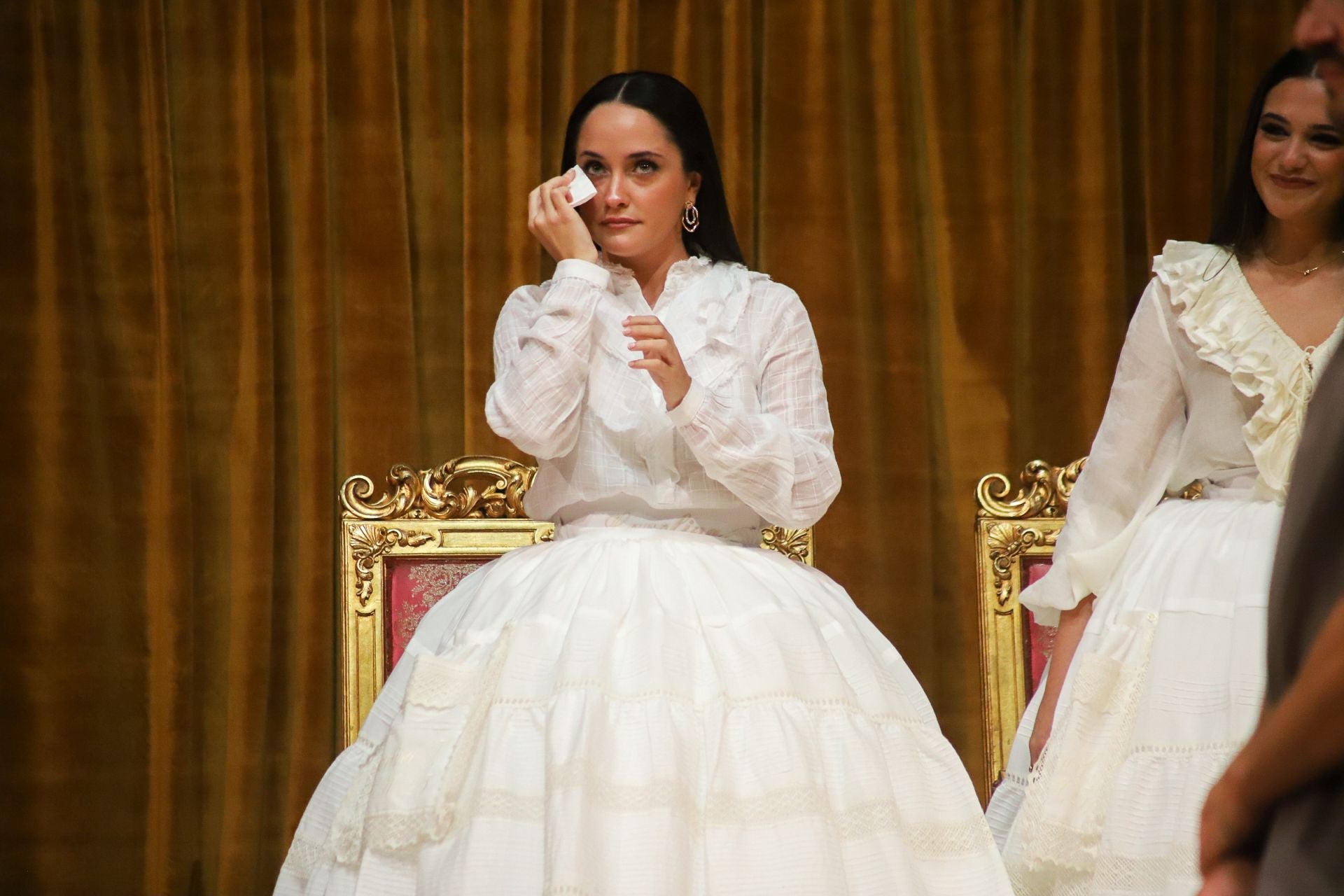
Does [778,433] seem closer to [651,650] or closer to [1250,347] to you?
[651,650]

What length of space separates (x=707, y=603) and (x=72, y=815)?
1705mm

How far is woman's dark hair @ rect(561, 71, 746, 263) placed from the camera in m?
2.28

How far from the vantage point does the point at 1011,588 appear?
9.00 feet

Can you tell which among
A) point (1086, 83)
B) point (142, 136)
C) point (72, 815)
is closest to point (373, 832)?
point (72, 815)

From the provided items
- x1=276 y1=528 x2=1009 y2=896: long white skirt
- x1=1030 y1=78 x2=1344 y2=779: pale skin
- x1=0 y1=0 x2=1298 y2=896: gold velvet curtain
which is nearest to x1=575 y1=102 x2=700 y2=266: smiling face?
x1=276 y1=528 x2=1009 y2=896: long white skirt

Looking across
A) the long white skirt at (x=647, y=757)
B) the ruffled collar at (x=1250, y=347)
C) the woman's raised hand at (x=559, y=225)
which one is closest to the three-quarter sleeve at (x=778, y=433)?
the long white skirt at (x=647, y=757)

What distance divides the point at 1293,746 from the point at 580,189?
163 cm

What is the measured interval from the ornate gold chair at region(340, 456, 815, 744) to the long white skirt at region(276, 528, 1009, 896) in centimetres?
57

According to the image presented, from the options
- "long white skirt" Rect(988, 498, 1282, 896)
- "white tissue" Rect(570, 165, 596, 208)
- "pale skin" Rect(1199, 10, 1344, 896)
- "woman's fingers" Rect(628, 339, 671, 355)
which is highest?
"white tissue" Rect(570, 165, 596, 208)

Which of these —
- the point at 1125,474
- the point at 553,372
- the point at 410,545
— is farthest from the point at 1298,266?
the point at 410,545

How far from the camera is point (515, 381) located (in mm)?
2045

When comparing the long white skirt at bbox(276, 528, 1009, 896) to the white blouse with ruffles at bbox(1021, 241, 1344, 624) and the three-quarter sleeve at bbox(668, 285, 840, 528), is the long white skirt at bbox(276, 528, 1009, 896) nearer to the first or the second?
the three-quarter sleeve at bbox(668, 285, 840, 528)

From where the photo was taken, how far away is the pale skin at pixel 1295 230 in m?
→ 2.21

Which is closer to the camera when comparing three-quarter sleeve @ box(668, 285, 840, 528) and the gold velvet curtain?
three-quarter sleeve @ box(668, 285, 840, 528)
